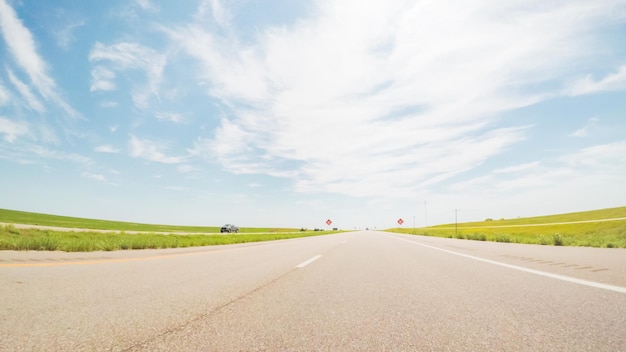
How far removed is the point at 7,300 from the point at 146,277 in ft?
7.10

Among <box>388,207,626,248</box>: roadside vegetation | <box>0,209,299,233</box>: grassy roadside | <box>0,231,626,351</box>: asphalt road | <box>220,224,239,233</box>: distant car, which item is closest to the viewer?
<box>0,231,626,351</box>: asphalt road

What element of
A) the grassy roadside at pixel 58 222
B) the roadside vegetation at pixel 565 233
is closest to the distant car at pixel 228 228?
the grassy roadside at pixel 58 222

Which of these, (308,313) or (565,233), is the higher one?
(308,313)

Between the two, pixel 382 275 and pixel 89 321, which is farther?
pixel 382 275

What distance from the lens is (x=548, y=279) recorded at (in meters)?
5.29

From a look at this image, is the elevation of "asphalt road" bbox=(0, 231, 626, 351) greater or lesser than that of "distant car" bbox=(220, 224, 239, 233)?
greater

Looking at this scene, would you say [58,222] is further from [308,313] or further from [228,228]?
[308,313]

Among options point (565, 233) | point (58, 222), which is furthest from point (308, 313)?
point (58, 222)

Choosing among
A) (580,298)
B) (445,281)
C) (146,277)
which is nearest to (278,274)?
(146,277)

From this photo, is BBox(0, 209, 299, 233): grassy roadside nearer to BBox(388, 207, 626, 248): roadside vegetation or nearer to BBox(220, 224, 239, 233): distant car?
BBox(220, 224, 239, 233): distant car

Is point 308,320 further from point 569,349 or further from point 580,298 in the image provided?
point 580,298

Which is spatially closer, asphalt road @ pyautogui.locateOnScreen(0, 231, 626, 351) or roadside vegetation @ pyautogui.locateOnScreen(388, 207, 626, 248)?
asphalt road @ pyautogui.locateOnScreen(0, 231, 626, 351)

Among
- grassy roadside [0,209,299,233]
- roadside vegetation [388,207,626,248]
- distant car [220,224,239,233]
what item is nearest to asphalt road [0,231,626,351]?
roadside vegetation [388,207,626,248]

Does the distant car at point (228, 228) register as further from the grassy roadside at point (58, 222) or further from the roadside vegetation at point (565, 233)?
the roadside vegetation at point (565, 233)
